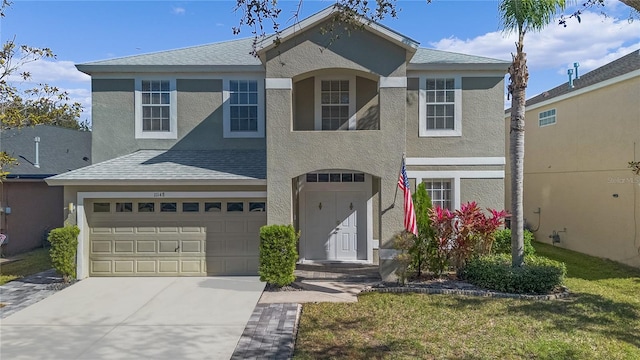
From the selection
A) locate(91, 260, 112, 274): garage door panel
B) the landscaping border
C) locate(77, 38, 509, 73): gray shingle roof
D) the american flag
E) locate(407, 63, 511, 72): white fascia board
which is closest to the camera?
the landscaping border

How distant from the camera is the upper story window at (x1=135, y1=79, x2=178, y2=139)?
40.4 ft

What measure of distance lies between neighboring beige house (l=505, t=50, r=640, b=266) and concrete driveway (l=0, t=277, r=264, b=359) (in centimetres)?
1269

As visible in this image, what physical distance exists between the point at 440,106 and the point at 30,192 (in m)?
16.1

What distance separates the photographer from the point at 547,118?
57.6 ft

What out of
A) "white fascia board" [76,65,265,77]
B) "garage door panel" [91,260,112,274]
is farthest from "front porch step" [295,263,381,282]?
"white fascia board" [76,65,265,77]

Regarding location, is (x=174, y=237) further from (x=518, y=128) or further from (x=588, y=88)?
(x=588, y=88)

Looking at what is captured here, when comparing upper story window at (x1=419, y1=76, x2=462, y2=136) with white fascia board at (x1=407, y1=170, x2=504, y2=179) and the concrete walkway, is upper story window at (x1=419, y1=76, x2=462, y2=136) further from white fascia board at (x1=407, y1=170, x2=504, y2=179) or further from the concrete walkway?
the concrete walkway

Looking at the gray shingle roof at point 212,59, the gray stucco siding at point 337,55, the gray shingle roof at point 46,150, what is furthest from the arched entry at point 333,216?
the gray shingle roof at point 46,150

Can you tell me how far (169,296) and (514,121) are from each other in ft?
31.9

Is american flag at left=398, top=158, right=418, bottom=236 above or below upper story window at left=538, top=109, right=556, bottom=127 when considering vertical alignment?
below

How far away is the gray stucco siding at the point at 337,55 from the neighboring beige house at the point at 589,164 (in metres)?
8.89

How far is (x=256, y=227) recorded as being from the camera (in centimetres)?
1087

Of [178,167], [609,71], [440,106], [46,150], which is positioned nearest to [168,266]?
[178,167]

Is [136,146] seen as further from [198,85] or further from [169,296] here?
[169,296]
